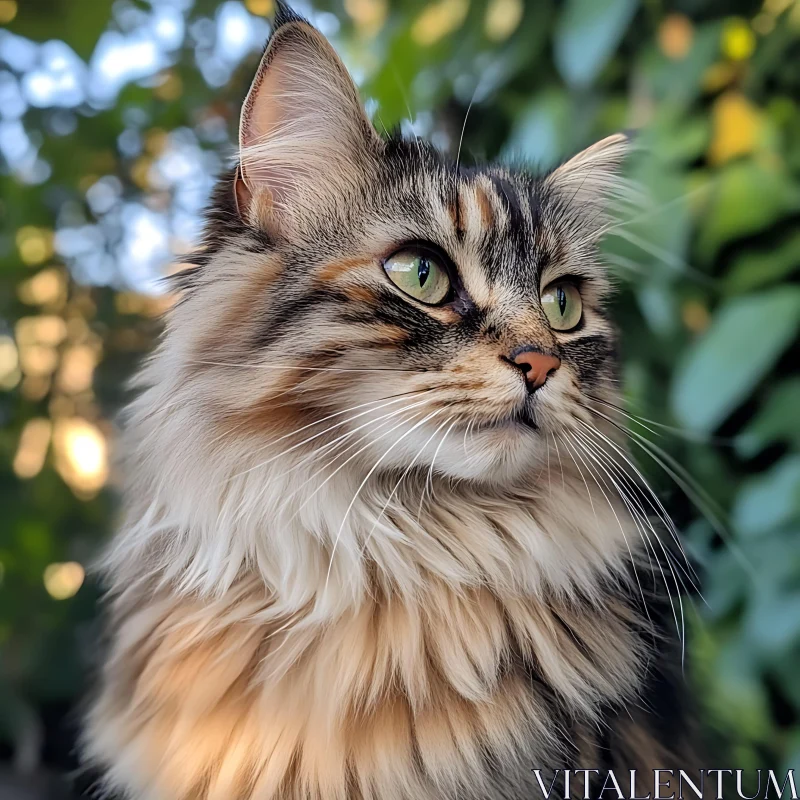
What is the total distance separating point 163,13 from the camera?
0.85 meters

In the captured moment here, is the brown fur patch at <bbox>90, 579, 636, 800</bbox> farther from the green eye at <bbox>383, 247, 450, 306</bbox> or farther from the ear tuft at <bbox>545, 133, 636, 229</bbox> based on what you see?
the ear tuft at <bbox>545, 133, 636, 229</bbox>

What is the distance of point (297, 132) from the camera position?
601mm

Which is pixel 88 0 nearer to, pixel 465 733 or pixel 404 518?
pixel 404 518

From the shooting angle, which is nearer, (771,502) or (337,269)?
(337,269)

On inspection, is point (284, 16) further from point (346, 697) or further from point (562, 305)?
point (346, 697)

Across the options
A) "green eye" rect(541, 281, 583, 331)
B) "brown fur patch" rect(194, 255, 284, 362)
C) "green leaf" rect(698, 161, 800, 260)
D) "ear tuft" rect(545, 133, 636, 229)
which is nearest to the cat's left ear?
"ear tuft" rect(545, 133, 636, 229)

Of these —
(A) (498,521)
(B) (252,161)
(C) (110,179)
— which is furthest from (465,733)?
(C) (110,179)

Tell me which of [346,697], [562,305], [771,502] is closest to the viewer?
[346,697]

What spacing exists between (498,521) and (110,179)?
692 mm

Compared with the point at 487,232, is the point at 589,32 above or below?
above

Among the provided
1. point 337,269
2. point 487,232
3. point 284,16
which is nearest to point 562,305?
point 487,232

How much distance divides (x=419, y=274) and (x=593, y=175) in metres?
0.27

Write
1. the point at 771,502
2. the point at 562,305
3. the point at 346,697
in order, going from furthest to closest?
the point at 771,502, the point at 562,305, the point at 346,697

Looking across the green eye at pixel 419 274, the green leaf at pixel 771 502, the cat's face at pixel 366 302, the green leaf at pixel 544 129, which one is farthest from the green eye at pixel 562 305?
the green leaf at pixel 771 502
